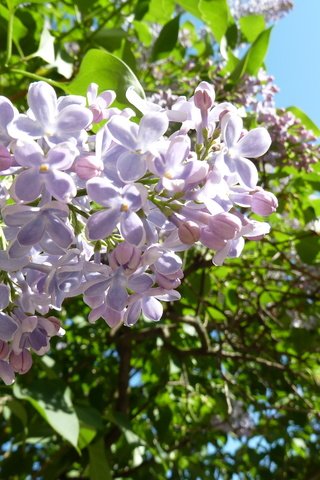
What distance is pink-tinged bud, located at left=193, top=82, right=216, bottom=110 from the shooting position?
614 millimetres

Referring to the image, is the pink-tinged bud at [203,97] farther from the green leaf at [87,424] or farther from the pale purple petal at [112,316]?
the green leaf at [87,424]

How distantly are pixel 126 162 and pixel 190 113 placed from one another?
0.13 meters

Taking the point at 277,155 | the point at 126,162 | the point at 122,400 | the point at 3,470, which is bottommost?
the point at 3,470

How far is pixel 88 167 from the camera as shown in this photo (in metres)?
0.52

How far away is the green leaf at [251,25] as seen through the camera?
1.71 metres

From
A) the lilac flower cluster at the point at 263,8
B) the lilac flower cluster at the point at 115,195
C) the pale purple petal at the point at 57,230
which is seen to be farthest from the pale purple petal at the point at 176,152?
the lilac flower cluster at the point at 263,8

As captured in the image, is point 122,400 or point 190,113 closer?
point 190,113

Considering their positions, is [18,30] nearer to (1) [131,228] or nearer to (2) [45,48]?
(2) [45,48]

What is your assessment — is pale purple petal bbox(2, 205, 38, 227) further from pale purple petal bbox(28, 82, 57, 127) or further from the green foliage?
the green foliage

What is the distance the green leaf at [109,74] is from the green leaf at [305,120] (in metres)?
0.87

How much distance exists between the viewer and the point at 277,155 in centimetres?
158

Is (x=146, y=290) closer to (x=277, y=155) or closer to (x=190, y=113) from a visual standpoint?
(x=190, y=113)

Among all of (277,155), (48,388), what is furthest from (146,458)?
(277,155)

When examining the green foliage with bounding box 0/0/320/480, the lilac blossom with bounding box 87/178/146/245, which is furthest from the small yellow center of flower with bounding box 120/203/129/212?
the green foliage with bounding box 0/0/320/480
